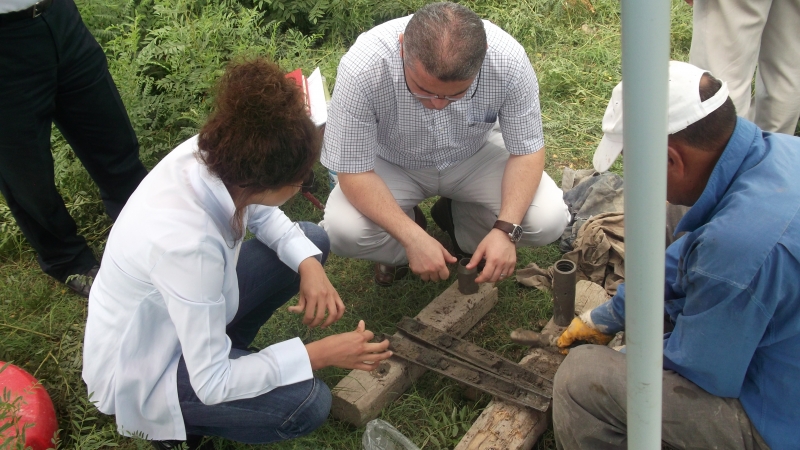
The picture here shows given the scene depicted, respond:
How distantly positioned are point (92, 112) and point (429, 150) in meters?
1.80

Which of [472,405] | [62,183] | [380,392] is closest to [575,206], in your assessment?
[472,405]

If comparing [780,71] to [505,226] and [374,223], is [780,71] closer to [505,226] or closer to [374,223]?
[505,226]

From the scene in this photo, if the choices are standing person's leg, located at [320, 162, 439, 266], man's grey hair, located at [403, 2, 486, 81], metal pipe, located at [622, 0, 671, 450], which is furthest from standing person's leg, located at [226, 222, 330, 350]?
metal pipe, located at [622, 0, 671, 450]

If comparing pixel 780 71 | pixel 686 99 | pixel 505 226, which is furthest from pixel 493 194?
pixel 780 71

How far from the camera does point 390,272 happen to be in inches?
150

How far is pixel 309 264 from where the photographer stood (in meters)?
2.85

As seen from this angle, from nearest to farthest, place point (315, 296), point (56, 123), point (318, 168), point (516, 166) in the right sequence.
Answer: point (315, 296) < point (516, 166) < point (56, 123) < point (318, 168)

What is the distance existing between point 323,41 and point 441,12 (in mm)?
3479

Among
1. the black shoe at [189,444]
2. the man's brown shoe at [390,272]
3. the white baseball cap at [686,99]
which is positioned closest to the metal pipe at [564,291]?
the man's brown shoe at [390,272]

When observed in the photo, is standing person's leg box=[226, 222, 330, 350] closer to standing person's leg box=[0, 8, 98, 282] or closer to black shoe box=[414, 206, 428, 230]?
black shoe box=[414, 206, 428, 230]

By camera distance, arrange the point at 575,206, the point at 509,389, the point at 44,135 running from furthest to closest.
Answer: the point at 575,206 < the point at 44,135 < the point at 509,389

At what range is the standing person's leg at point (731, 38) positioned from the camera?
12.5 ft

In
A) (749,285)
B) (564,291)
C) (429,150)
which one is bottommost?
(564,291)

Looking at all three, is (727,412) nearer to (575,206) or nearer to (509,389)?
(509,389)
